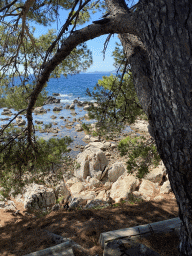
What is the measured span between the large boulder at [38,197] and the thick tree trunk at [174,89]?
7426mm

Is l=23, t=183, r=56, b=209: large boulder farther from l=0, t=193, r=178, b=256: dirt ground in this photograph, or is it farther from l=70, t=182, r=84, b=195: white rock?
l=0, t=193, r=178, b=256: dirt ground

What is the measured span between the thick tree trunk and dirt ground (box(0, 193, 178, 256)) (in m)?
1.85

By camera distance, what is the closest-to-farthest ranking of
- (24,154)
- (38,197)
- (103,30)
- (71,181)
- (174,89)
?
(174,89) → (103,30) → (24,154) → (38,197) → (71,181)

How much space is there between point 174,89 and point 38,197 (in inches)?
315

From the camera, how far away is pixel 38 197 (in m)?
8.01

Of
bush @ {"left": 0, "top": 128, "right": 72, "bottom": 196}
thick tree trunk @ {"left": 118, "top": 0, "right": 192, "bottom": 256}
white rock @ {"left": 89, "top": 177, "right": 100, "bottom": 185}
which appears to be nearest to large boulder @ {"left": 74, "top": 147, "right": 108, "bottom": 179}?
white rock @ {"left": 89, "top": 177, "right": 100, "bottom": 185}

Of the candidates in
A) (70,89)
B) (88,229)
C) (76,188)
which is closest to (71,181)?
(76,188)

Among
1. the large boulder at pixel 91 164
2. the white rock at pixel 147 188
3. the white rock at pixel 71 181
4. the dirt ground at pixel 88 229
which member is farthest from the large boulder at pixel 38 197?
the white rock at pixel 147 188

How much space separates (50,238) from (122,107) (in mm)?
3363

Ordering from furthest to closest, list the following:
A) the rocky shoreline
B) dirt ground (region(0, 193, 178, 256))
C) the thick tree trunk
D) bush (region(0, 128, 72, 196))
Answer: the rocky shoreline
bush (region(0, 128, 72, 196))
dirt ground (region(0, 193, 178, 256))
the thick tree trunk

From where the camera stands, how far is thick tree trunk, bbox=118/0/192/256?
4.36ft

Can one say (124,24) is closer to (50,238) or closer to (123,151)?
(123,151)

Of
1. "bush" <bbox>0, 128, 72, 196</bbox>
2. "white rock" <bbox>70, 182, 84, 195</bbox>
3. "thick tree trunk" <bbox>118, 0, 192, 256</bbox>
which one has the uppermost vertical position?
"thick tree trunk" <bbox>118, 0, 192, 256</bbox>

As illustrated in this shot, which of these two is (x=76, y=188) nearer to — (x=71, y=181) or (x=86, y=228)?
(x=71, y=181)
